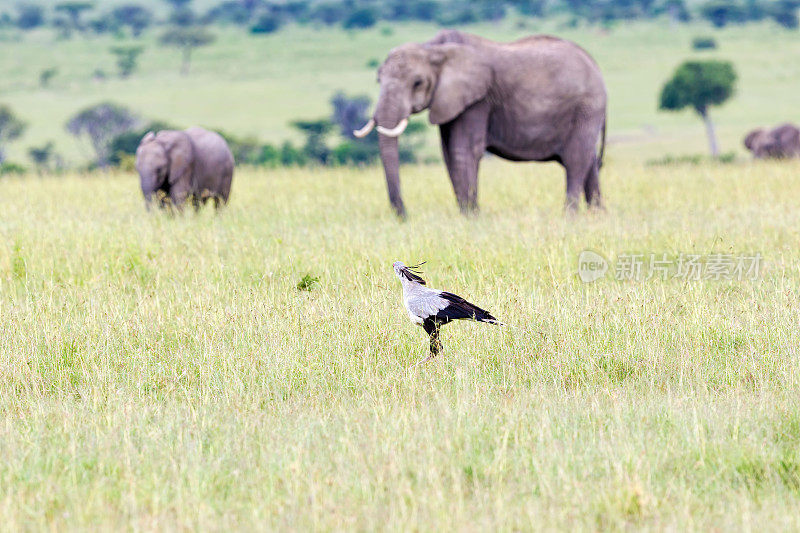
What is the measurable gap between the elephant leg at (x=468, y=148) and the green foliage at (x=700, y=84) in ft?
133

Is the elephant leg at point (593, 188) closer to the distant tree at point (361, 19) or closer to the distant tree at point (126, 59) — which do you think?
the distant tree at point (126, 59)

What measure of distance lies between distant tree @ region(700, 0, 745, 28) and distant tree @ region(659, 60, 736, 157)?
47.6 meters

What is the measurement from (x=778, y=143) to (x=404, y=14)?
86569 millimetres

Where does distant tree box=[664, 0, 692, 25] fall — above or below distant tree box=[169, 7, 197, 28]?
below

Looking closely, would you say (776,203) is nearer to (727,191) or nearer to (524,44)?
(727,191)

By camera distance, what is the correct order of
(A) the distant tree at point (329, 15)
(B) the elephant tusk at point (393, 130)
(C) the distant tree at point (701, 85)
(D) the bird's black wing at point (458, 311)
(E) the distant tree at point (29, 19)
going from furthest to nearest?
(A) the distant tree at point (329, 15) < (E) the distant tree at point (29, 19) < (C) the distant tree at point (701, 85) < (B) the elephant tusk at point (393, 130) < (D) the bird's black wing at point (458, 311)

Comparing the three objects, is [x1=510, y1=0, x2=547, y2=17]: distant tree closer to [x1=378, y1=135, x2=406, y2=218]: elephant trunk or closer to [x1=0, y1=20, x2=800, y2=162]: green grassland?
[x1=0, y1=20, x2=800, y2=162]: green grassland

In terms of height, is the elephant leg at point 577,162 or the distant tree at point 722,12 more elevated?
the elephant leg at point 577,162

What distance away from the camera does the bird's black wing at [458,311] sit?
522 cm

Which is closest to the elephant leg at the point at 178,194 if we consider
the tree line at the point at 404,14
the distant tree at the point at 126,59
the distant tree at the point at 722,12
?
the distant tree at the point at 126,59

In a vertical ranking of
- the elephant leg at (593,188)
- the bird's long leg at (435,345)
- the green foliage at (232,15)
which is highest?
the bird's long leg at (435,345)

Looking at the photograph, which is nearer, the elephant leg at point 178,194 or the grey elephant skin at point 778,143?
the elephant leg at point 178,194

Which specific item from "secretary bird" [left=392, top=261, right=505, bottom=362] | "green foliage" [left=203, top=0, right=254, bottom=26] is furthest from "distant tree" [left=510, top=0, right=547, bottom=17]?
"secretary bird" [left=392, top=261, right=505, bottom=362]

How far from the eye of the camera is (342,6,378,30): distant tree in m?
99.5
